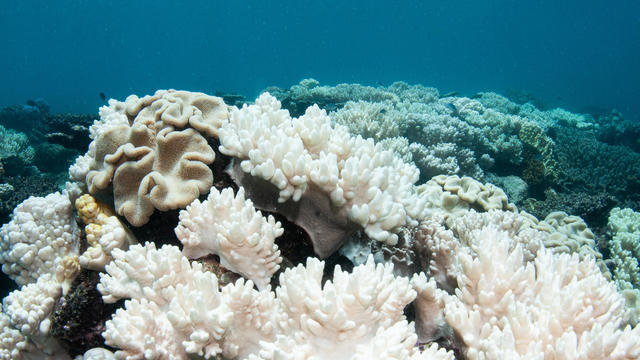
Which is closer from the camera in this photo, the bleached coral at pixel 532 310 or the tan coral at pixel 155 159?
the bleached coral at pixel 532 310

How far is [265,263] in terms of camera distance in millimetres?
2055

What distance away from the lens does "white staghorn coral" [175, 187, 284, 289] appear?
6.38 ft

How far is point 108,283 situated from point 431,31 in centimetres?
16940

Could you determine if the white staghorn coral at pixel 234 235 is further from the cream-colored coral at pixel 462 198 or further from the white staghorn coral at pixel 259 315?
the cream-colored coral at pixel 462 198

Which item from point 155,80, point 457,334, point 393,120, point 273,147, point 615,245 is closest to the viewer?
point 457,334

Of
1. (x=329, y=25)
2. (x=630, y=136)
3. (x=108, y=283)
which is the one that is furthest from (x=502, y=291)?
(x=329, y=25)

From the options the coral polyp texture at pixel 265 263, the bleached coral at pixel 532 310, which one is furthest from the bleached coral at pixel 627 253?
the bleached coral at pixel 532 310

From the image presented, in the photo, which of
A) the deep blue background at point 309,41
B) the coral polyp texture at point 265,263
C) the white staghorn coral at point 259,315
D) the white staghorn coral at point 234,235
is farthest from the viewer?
the deep blue background at point 309,41

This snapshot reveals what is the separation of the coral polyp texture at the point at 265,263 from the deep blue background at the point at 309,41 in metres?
116

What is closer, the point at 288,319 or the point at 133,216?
the point at 288,319

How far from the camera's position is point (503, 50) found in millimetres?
144500

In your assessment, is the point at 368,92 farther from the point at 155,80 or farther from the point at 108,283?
the point at 155,80

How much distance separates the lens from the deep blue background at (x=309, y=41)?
120m

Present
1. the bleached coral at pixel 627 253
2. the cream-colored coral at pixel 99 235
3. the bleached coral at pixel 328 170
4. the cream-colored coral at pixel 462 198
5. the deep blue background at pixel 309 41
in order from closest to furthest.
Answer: the bleached coral at pixel 328 170, the cream-colored coral at pixel 99 235, the bleached coral at pixel 627 253, the cream-colored coral at pixel 462 198, the deep blue background at pixel 309 41
